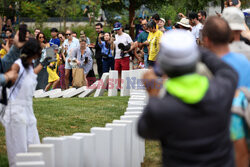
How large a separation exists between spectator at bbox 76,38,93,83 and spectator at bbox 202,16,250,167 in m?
12.6

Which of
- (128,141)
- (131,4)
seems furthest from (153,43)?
(131,4)

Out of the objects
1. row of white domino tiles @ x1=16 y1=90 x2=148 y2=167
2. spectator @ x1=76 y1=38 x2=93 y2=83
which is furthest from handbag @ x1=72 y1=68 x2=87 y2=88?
row of white domino tiles @ x1=16 y1=90 x2=148 y2=167

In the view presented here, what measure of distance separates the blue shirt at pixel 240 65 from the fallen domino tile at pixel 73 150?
194cm

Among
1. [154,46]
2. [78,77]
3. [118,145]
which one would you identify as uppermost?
[118,145]

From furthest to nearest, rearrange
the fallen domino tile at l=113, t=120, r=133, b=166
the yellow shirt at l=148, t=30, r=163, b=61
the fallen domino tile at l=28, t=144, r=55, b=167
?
1. the yellow shirt at l=148, t=30, r=163, b=61
2. the fallen domino tile at l=113, t=120, r=133, b=166
3. the fallen domino tile at l=28, t=144, r=55, b=167

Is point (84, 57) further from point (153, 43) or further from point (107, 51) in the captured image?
point (153, 43)

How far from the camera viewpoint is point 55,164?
212 inches

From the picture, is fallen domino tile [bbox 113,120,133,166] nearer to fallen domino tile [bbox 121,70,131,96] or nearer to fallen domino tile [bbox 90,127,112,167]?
fallen domino tile [bbox 90,127,112,167]

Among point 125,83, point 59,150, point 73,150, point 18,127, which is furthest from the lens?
point 125,83

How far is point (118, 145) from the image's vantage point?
624 centimetres

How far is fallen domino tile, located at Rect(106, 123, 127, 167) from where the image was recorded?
6.21 metres

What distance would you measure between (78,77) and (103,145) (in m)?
11.2

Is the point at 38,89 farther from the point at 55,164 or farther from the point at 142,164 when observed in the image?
the point at 55,164

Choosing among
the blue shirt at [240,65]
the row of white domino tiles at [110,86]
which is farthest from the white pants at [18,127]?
the row of white domino tiles at [110,86]
